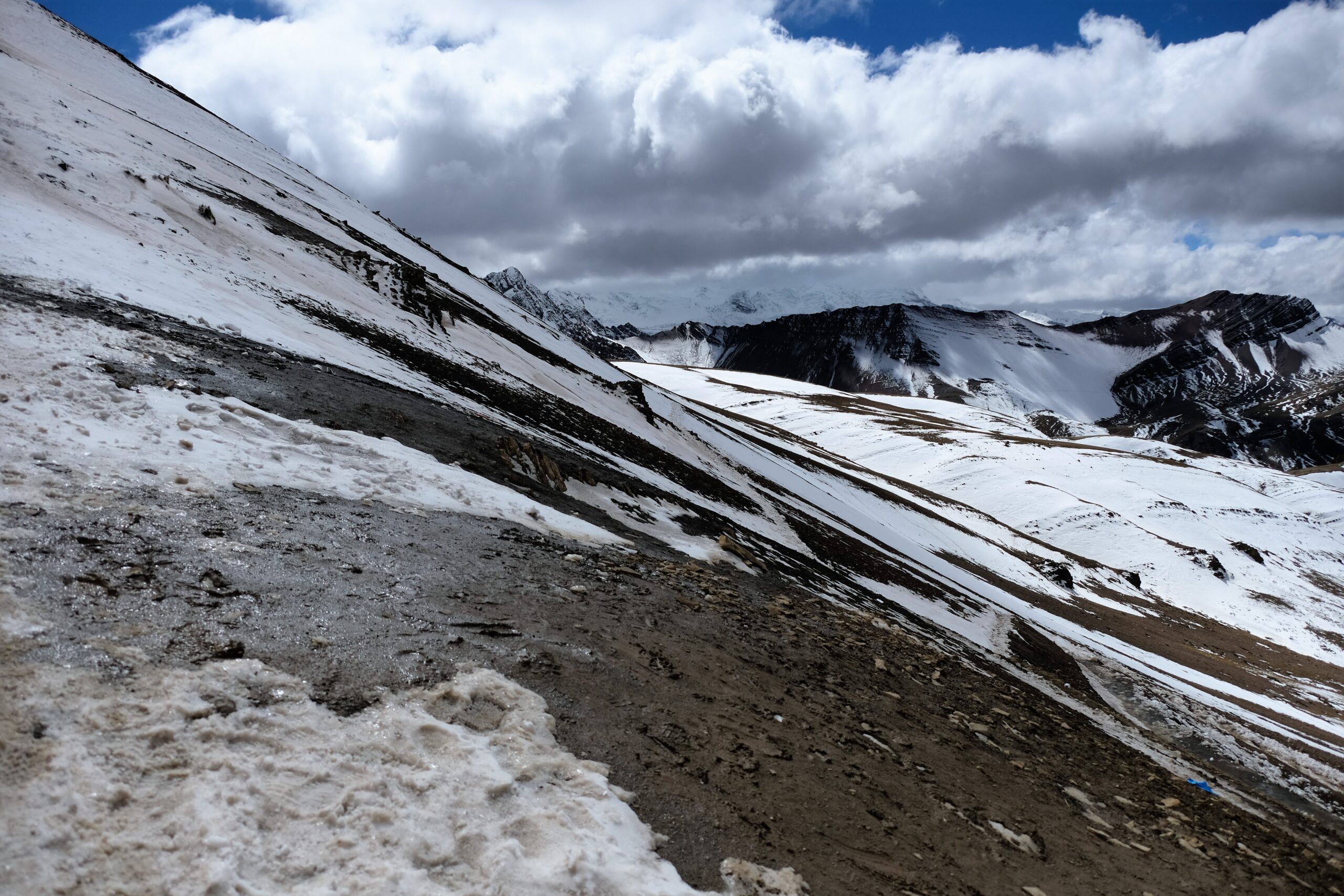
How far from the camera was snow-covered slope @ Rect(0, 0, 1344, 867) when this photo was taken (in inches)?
372

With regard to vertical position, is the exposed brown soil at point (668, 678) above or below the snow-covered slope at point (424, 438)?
below

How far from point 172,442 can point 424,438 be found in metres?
4.75

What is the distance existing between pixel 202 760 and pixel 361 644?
172cm

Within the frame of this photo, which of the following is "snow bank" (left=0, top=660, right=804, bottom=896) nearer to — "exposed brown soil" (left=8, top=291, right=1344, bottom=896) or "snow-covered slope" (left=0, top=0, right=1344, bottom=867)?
"exposed brown soil" (left=8, top=291, right=1344, bottom=896)

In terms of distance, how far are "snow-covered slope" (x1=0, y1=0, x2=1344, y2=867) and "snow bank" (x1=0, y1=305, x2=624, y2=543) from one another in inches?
1.9

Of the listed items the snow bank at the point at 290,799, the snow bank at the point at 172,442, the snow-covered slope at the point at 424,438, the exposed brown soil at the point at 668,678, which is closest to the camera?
the snow bank at the point at 290,799

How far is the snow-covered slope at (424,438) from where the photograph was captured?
31.0 feet

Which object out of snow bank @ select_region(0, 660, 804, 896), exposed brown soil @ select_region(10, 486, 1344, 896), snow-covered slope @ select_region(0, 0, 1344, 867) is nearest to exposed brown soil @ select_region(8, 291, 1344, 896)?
exposed brown soil @ select_region(10, 486, 1344, 896)

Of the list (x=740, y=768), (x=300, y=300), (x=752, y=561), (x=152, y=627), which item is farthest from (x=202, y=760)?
(x=300, y=300)

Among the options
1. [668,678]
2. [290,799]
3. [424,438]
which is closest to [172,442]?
[424,438]

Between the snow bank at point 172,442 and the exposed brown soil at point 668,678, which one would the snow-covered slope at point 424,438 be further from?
the exposed brown soil at point 668,678

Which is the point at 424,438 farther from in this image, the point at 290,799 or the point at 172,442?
the point at 290,799

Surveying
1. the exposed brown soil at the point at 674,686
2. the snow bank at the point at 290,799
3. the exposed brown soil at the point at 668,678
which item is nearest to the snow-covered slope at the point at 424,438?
the exposed brown soil at the point at 668,678

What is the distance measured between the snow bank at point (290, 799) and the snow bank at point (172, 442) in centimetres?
352
